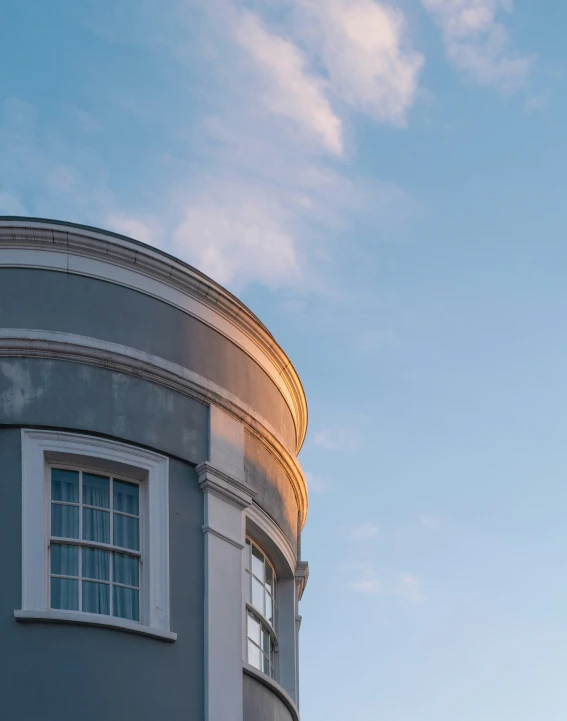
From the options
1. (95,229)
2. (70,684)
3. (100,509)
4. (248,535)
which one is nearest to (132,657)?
(70,684)

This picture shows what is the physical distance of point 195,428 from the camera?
52.8 feet

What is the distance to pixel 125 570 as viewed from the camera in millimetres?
14961

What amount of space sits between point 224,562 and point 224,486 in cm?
92

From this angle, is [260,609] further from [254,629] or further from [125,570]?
[125,570]

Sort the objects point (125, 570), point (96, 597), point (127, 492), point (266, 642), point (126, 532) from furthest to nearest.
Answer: point (266, 642), point (127, 492), point (126, 532), point (125, 570), point (96, 597)

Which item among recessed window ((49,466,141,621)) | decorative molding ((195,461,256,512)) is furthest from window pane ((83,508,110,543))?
decorative molding ((195,461,256,512))

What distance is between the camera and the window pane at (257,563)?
16938mm

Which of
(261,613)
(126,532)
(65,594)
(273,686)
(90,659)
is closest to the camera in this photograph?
(90,659)

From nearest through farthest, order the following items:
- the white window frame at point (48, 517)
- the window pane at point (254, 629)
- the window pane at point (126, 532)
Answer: the white window frame at point (48, 517)
the window pane at point (126, 532)
the window pane at point (254, 629)

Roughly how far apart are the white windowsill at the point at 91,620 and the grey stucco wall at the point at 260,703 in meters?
1.36

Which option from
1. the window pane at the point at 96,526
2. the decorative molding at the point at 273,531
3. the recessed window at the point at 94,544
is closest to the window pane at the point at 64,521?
the recessed window at the point at 94,544

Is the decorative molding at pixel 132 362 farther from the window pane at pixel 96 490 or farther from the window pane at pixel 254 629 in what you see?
the window pane at pixel 254 629

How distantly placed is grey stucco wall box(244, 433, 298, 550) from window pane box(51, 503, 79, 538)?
2.57m

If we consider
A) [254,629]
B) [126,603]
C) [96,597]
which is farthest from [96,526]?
[254,629]
